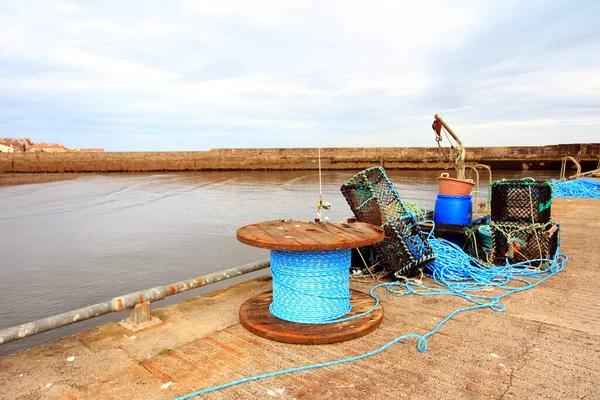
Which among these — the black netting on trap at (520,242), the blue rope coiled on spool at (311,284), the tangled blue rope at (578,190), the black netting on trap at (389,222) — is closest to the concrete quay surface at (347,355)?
the blue rope coiled on spool at (311,284)

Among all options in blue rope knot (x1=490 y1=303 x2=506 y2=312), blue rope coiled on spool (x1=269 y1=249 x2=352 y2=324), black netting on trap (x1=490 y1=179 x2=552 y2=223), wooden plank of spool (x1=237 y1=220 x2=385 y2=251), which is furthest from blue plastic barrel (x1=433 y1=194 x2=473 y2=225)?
blue rope coiled on spool (x1=269 y1=249 x2=352 y2=324)

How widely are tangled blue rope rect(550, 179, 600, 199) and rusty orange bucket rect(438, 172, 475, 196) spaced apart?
9752 mm

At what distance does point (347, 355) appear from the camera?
322cm

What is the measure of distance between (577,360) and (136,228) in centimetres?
1235

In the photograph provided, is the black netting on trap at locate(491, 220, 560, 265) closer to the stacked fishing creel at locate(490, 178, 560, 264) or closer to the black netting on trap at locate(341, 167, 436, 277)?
the stacked fishing creel at locate(490, 178, 560, 264)

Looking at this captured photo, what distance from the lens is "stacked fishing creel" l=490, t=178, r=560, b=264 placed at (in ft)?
18.4

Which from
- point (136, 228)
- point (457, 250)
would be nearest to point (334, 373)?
point (457, 250)

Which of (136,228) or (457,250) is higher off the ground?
(457,250)

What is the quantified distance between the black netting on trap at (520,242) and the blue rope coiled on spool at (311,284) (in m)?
2.95

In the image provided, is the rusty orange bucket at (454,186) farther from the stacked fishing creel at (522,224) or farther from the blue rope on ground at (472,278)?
the blue rope on ground at (472,278)

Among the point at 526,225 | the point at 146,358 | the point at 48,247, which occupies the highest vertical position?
the point at 526,225

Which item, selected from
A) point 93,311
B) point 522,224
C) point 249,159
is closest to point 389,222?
point 522,224

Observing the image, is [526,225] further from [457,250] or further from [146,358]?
[146,358]

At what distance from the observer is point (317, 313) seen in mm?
3695
